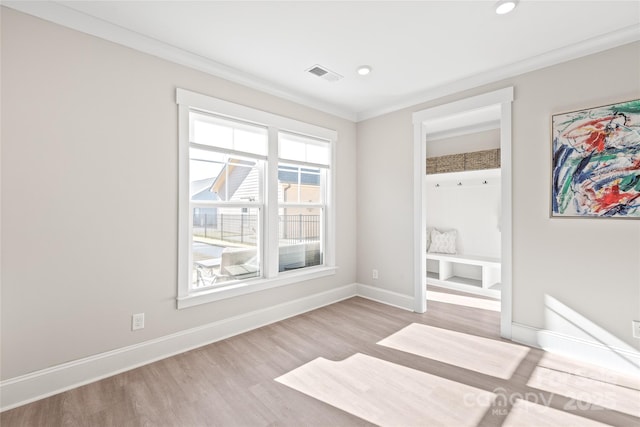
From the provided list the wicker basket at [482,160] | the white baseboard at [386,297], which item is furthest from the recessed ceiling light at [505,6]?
the white baseboard at [386,297]

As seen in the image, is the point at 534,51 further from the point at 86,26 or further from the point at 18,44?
the point at 18,44

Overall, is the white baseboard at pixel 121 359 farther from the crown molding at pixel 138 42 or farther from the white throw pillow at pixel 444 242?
the white throw pillow at pixel 444 242

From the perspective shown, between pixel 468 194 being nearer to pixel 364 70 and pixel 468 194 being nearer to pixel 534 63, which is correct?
pixel 534 63

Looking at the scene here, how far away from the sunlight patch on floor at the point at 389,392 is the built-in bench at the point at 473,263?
108 inches

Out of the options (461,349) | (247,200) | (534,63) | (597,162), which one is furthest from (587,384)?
(247,200)

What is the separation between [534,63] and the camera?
270 cm

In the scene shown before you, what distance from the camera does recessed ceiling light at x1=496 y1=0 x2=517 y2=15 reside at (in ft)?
6.49

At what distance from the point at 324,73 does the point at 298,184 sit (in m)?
1.35

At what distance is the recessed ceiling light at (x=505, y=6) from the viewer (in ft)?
6.49

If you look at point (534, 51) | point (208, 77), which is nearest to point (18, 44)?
point (208, 77)

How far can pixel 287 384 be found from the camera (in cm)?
213

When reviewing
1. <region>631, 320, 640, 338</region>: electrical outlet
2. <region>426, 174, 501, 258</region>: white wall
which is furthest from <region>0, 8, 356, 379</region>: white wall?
<region>426, 174, 501, 258</region>: white wall

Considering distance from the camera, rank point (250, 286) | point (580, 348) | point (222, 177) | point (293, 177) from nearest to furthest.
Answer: point (580, 348) → point (222, 177) → point (250, 286) → point (293, 177)

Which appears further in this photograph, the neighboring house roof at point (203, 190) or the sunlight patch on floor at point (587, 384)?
the neighboring house roof at point (203, 190)
